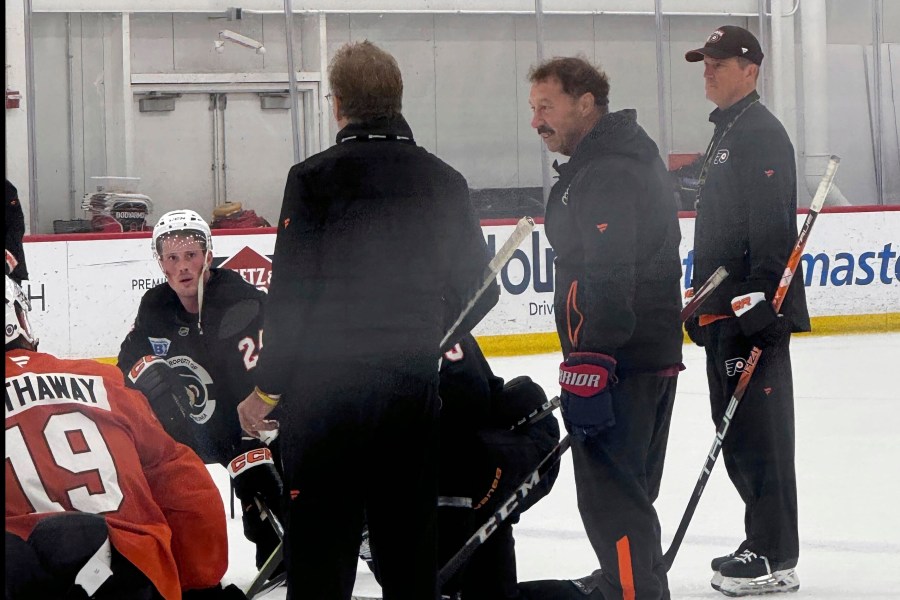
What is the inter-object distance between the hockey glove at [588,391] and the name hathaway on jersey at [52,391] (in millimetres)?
626

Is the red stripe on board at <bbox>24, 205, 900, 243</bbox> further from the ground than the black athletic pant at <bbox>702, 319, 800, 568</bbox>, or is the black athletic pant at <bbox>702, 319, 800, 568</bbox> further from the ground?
the red stripe on board at <bbox>24, 205, 900, 243</bbox>

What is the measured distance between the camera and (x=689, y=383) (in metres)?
4.61

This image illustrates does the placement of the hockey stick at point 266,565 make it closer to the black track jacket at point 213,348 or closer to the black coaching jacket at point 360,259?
the black track jacket at point 213,348

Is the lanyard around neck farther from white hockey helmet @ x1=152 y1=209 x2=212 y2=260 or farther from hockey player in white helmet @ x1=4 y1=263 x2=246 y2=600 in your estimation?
hockey player in white helmet @ x1=4 y1=263 x2=246 y2=600

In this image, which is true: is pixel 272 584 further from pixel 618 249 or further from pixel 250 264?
pixel 250 264

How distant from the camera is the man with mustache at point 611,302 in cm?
173

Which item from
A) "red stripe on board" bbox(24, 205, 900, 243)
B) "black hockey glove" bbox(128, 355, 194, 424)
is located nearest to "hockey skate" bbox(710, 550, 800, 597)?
"black hockey glove" bbox(128, 355, 194, 424)

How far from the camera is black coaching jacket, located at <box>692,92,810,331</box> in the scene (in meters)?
2.13

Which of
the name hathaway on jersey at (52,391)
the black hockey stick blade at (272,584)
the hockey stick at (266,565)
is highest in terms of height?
the name hathaway on jersey at (52,391)

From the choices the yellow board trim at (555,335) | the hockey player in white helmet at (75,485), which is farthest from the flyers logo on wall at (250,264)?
the hockey player in white helmet at (75,485)

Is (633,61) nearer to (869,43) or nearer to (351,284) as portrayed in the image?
(869,43)

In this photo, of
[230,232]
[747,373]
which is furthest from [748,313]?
[230,232]

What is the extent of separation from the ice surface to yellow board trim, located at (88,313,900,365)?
2.21ft

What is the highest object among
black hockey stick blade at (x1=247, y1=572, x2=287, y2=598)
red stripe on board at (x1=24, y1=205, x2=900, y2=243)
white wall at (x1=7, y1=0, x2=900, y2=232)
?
white wall at (x1=7, y1=0, x2=900, y2=232)
